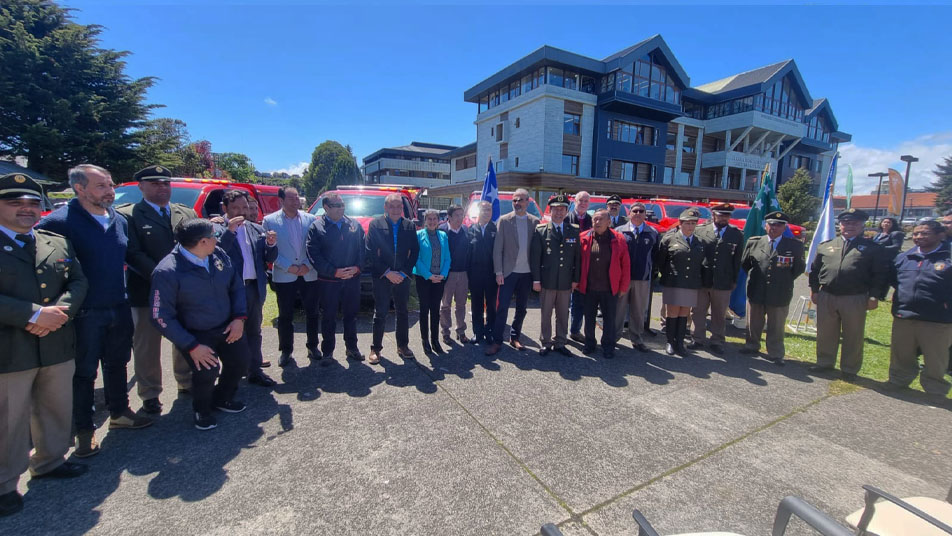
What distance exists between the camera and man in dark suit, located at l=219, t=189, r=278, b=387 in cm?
422

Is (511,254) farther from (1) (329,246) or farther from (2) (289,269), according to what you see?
(2) (289,269)

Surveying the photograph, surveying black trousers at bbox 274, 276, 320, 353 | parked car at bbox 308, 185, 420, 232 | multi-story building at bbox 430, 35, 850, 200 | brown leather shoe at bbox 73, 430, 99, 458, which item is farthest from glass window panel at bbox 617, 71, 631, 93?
brown leather shoe at bbox 73, 430, 99, 458

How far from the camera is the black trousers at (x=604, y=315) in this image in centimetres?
549

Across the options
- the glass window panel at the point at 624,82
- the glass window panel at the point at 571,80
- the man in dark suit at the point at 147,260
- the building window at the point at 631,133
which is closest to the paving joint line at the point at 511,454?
the man in dark suit at the point at 147,260

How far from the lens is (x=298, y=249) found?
16.1ft

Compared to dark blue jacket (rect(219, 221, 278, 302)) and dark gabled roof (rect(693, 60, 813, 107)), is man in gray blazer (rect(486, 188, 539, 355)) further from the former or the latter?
dark gabled roof (rect(693, 60, 813, 107))

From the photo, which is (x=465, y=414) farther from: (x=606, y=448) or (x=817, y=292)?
(x=817, y=292)

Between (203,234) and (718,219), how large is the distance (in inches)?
265

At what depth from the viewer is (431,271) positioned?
5309 millimetres

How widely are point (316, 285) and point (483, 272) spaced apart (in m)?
2.33

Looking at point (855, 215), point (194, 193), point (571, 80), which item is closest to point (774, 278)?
point (855, 215)

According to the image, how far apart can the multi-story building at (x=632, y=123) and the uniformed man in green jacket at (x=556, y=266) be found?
18220 mm

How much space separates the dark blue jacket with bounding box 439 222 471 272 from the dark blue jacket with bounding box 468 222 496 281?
83 millimetres

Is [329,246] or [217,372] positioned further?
[329,246]
